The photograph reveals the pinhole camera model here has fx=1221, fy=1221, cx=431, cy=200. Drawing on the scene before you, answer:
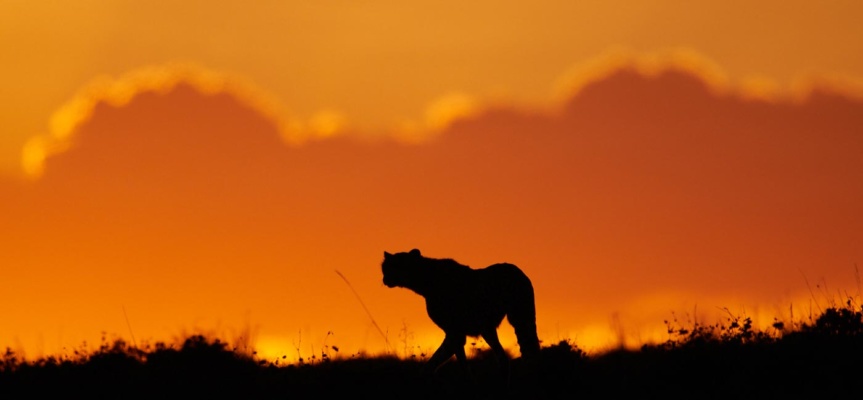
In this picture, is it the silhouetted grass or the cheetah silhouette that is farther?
the cheetah silhouette

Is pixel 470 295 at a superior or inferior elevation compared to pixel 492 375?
superior

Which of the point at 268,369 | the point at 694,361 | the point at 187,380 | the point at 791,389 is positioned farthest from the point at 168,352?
the point at 791,389

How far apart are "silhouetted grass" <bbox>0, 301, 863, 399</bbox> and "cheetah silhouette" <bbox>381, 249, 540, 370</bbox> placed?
145 cm

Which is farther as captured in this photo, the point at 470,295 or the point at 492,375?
the point at 470,295

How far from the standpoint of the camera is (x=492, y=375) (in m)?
17.9

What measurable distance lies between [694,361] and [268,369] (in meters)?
5.97

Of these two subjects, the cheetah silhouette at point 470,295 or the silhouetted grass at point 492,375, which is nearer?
the silhouetted grass at point 492,375

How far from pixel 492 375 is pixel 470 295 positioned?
75.3 inches

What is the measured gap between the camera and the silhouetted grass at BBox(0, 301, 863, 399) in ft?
52.3

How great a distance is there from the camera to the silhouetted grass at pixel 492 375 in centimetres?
1594

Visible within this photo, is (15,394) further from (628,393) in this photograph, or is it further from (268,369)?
(628,393)

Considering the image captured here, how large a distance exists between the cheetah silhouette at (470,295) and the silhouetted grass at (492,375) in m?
1.45

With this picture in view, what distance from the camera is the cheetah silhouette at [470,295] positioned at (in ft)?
62.7

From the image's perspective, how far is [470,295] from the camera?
19.5 meters
